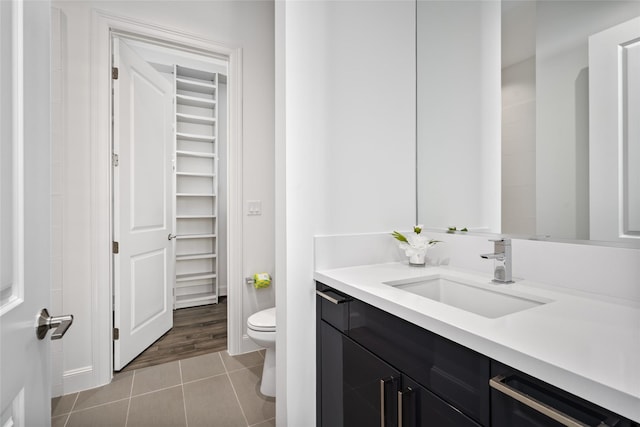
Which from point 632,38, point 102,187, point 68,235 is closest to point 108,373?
point 68,235

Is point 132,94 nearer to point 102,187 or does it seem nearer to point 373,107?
point 102,187

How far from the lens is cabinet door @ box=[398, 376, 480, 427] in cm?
73

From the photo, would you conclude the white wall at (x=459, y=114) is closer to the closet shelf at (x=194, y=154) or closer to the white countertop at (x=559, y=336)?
the white countertop at (x=559, y=336)

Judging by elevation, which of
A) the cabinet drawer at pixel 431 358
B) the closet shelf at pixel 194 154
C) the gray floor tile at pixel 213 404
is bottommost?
the gray floor tile at pixel 213 404

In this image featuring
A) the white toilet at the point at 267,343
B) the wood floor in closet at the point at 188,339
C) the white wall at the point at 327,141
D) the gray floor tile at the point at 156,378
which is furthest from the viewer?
the wood floor in closet at the point at 188,339

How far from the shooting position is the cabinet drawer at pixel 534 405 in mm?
514

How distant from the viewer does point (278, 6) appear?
134 cm


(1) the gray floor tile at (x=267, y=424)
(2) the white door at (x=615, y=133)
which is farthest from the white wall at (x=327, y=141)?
(2) the white door at (x=615, y=133)

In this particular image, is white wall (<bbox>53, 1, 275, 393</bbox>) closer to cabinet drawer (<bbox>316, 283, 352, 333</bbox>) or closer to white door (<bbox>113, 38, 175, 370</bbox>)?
white door (<bbox>113, 38, 175, 370</bbox>)

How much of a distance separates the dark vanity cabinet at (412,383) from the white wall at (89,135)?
1275mm

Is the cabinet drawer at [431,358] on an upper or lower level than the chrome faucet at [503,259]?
lower

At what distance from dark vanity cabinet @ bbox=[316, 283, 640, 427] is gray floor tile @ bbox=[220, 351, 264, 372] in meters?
1.09

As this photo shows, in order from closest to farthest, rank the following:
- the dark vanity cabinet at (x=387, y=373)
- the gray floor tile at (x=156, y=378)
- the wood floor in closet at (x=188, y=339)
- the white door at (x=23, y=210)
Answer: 1. the white door at (x=23, y=210)
2. the dark vanity cabinet at (x=387, y=373)
3. the gray floor tile at (x=156, y=378)
4. the wood floor in closet at (x=188, y=339)

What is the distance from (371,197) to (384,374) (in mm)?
781
